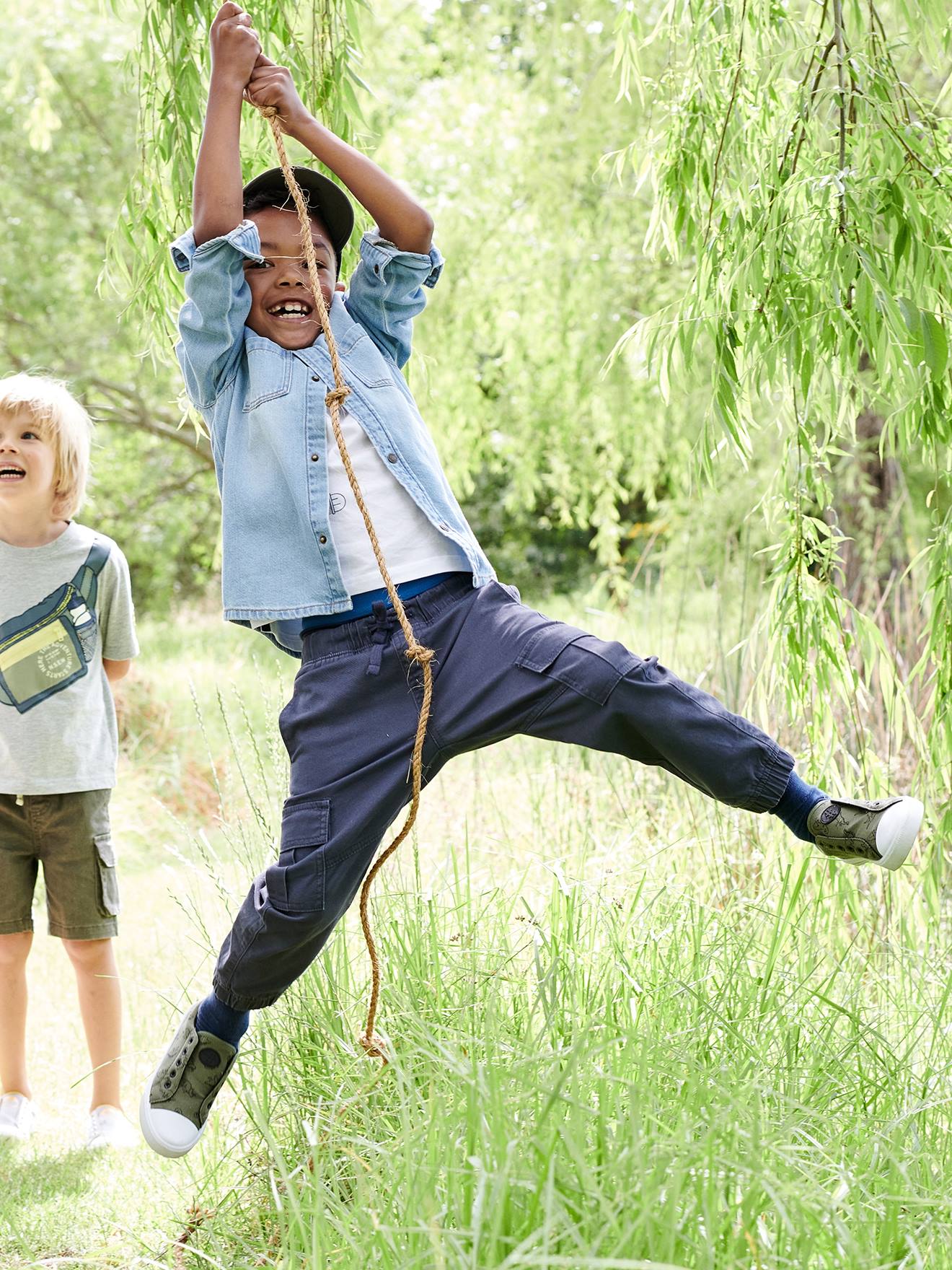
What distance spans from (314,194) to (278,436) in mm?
483

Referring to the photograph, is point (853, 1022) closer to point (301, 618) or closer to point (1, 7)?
point (301, 618)

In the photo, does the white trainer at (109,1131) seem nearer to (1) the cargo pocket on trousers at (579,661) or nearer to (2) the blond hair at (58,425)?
(2) the blond hair at (58,425)

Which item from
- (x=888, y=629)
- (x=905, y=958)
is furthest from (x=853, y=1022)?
(x=888, y=629)

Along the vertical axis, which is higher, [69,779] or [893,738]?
[69,779]

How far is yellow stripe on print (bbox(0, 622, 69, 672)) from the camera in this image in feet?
9.29

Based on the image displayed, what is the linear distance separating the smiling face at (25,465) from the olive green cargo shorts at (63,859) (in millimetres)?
620

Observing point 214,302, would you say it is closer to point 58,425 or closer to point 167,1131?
point 58,425

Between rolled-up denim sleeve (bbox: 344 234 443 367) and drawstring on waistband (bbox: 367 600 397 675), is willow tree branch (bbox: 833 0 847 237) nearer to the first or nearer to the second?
rolled-up denim sleeve (bbox: 344 234 443 367)

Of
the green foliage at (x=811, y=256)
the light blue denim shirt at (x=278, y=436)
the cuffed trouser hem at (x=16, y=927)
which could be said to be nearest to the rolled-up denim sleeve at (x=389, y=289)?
the light blue denim shirt at (x=278, y=436)

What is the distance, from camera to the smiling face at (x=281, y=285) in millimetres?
2285

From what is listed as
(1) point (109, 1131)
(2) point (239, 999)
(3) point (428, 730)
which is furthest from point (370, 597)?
(1) point (109, 1131)

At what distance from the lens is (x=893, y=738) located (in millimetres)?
4633

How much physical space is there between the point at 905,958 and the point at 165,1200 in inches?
64.2

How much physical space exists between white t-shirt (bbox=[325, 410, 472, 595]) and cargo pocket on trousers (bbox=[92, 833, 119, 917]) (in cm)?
102
